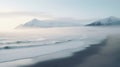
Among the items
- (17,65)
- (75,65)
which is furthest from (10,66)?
(75,65)

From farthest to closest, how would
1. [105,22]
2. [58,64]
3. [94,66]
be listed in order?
1. [105,22]
2. [58,64]
3. [94,66]

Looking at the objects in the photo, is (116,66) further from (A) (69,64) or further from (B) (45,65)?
(B) (45,65)

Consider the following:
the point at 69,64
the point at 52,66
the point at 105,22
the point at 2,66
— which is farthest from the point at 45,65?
the point at 105,22

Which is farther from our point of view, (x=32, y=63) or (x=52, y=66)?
(x=32, y=63)

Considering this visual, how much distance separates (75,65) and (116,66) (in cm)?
283

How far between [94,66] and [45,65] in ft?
11.5

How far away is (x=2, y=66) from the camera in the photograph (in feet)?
52.6

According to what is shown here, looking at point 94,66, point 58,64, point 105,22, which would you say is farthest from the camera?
point 105,22

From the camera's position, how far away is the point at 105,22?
193m

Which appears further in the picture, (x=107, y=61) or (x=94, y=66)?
(x=107, y=61)

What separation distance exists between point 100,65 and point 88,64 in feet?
2.85

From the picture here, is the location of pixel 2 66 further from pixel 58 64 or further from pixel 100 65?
pixel 100 65

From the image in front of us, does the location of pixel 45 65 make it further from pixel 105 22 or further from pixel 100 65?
pixel 105 22

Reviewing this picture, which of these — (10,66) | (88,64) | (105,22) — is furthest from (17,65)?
(105,22)
